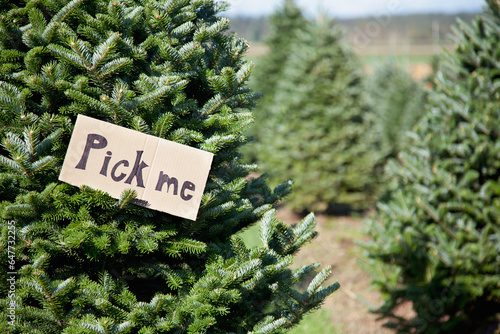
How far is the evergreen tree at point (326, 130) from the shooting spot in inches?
266

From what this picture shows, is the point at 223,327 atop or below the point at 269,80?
below

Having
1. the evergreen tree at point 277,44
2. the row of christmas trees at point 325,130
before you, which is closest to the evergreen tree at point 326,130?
the row of christmas trees at point 325,130

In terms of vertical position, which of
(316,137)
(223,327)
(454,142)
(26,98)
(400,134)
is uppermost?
(400,134)

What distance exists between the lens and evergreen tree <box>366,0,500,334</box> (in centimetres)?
318

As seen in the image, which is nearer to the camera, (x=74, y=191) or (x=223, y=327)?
(x=74, y=191)

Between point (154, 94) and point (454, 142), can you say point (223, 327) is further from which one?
point (454, 142)

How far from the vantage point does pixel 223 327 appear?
1712 mm

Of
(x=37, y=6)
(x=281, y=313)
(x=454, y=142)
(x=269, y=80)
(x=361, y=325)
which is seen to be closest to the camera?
(x=37, y=6)

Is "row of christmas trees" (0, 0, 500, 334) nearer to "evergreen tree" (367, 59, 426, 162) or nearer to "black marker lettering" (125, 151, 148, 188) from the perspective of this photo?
"black marker lettering" (125, 151, 148, 188)

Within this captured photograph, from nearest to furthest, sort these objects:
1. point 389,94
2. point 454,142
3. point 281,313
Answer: point 281,313, point 454,142, point 389,94

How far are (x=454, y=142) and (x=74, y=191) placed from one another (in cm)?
328

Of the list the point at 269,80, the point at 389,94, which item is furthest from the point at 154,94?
the point at 389,94

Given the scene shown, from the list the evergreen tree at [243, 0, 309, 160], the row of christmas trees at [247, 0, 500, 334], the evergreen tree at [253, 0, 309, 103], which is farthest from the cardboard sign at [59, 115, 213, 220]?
the evergreen tree at [253, 0, 309, 103]

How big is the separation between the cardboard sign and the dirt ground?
176 cm
